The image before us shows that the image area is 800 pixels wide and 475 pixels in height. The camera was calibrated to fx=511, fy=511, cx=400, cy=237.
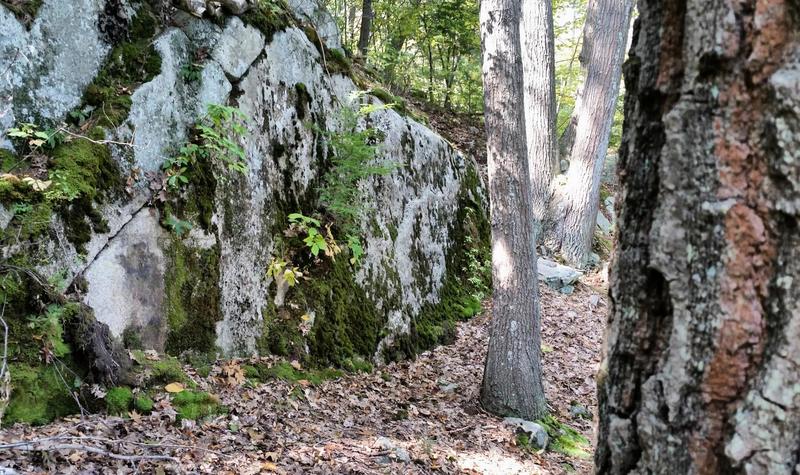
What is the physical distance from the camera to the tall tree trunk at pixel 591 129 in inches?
391

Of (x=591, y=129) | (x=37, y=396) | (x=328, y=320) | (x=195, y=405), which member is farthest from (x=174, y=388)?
(x=591, y=129)

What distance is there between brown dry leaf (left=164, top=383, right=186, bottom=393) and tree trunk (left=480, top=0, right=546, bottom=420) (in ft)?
10.2

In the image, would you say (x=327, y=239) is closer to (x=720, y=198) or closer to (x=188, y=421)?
(x=188, y=421)

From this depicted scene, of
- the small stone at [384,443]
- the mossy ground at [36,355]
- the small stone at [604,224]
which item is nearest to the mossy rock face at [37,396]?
the mossy ground at [36,355]

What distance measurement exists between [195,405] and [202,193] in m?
2.00

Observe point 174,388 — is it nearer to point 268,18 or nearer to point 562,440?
point 562,440

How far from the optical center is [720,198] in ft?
3.36

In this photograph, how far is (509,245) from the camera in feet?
18.0

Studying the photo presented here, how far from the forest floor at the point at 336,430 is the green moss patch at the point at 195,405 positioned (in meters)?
→ 0.07

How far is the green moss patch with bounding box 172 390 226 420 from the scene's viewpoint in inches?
149

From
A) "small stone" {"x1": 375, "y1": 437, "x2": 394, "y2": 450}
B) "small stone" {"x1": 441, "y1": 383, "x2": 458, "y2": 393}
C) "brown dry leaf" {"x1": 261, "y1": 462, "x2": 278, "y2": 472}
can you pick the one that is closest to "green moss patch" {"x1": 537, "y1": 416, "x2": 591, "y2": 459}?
"small stone" {"x1": 441, "y1": 383, "x2": 458, "y2": 393}

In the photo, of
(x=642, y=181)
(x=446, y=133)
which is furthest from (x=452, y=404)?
(x=446, y=133)

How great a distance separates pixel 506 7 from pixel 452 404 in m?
4.16

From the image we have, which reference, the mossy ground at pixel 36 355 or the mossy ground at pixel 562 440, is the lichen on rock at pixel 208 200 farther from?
the mossy ground at pixel 562 440
